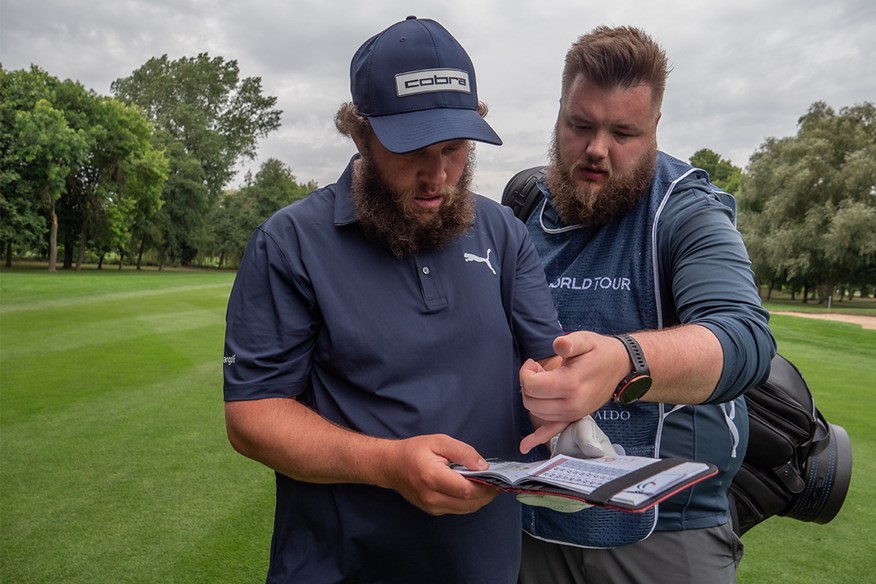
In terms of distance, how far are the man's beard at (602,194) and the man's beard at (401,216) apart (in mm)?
462

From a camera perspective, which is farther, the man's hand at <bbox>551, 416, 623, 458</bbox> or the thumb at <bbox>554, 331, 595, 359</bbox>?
the man's hand at <bbox>551, 416, 623, 458</bbox>

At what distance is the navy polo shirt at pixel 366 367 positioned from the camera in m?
1.82

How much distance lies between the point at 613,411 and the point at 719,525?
0.52 m

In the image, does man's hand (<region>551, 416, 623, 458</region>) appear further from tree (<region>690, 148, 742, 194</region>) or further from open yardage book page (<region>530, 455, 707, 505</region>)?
tree (<region>690, 148, 742, 194</region>)

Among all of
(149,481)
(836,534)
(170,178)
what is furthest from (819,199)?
(170,178)

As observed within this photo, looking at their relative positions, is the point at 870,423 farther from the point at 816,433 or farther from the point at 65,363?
the point at 65,363

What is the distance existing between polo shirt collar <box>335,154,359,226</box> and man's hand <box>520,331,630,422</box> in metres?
0.74

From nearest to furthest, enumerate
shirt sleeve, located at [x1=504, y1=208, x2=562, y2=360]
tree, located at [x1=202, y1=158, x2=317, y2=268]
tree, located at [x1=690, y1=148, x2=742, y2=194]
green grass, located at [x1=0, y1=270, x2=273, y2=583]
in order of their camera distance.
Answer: shirt sleeve, located at [x1=504, y1=208, x2=562, y2=360], green grass, located at [x1=0, y1=270, x2=273, y2=583], tree, located at [x1=202, y1=158, x2=317, y2=268], tree, located at [x1=690, y1=148, x2=742, y2=194]

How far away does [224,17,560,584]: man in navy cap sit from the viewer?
181 centimetres

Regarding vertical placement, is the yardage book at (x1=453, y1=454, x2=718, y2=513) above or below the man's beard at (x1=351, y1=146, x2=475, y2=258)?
below

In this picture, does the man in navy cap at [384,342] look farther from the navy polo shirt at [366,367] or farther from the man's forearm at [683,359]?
the man's forearm at [683,359]

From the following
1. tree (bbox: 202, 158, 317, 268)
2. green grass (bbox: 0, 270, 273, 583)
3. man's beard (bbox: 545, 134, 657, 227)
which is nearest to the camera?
man's beard (bbox: 545, 134, 657, 227)

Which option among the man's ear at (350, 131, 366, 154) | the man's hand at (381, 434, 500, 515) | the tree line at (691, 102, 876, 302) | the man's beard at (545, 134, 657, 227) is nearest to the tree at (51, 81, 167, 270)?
the tree line at (691, 102, 876, 302)

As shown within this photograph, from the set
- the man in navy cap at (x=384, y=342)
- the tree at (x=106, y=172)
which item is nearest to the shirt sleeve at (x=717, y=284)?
the man in navy cap at (x=384, y=342)
